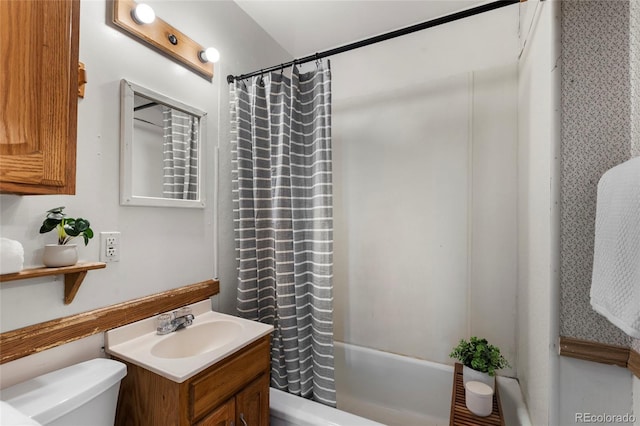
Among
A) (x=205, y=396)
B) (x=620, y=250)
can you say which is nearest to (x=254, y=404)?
(x=205, y=396)

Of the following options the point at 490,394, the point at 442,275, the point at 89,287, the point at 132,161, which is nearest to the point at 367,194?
the point at 442,275

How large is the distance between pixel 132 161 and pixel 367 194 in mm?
Result: 1470

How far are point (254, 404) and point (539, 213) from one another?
1.44 metres

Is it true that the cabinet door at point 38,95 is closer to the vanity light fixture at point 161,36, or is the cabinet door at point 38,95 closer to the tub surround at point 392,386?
the vanity light fixture at point 161,36

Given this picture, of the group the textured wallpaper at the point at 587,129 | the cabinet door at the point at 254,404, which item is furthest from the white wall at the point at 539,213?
the cabinet door at the point at 254,404

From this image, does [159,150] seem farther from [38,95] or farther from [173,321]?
[173,321]

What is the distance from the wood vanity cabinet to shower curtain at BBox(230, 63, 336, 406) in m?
0.32

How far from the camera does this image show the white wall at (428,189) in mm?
1719

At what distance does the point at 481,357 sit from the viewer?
4.79 ft

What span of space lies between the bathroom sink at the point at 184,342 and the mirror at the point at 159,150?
565mm

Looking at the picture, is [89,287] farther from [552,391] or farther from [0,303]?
[552,391]

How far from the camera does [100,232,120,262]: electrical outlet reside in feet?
3.71

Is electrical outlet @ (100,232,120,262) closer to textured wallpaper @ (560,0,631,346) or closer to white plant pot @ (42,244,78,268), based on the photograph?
white plant pot @ (42,244,78,268)

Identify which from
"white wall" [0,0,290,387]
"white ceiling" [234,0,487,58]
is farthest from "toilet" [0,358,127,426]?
"white ceiling" [234,0,487,58]
